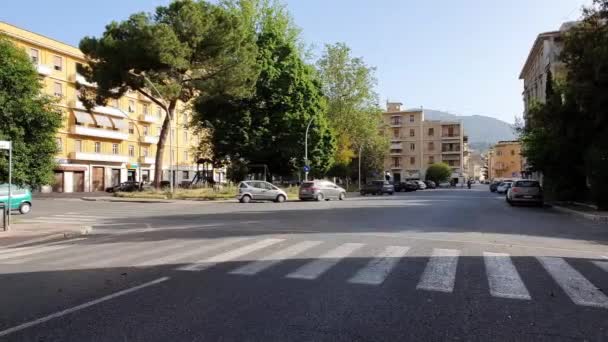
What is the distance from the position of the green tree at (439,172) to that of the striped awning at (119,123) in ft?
201

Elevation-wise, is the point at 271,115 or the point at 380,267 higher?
the point at 271,115

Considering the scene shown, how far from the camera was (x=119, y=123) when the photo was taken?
188ft

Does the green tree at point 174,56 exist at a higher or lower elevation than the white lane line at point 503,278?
higher

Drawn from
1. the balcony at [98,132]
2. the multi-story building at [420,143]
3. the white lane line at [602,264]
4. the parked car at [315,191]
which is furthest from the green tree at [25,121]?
the multi-story building at [420,143]

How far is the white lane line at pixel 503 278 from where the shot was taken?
5953 mm

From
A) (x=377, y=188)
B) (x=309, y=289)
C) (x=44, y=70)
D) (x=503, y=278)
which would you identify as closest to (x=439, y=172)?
(x=377, y=188)

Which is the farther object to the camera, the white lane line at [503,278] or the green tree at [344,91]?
the green tree at [344,91]

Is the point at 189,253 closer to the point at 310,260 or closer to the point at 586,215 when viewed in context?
the point at 310,260

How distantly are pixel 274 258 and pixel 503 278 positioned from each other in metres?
3.78

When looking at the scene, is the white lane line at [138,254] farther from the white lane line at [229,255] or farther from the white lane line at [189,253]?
the white lane line at [229,255]

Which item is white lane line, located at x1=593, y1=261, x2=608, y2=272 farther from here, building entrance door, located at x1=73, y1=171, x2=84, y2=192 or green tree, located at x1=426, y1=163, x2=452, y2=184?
green tree, located at x1=426, y1=163, x2=452, y2=184

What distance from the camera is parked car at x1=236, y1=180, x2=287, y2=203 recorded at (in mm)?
30656

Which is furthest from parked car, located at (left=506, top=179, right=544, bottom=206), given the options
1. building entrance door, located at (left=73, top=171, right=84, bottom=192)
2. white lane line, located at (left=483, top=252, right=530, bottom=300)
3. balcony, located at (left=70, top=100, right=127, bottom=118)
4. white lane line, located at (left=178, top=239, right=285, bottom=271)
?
building entrance door, located at (left=73, top=171, right=84, bottom=192)

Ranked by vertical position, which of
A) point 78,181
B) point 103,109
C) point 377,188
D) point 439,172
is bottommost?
point 377,188
